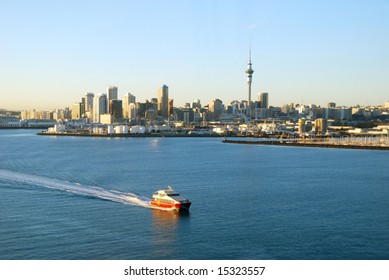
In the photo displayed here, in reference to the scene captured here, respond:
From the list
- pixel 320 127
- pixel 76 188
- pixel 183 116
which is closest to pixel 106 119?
pixel 183 116

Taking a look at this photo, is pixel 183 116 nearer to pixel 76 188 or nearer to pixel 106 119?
pixel 106 119

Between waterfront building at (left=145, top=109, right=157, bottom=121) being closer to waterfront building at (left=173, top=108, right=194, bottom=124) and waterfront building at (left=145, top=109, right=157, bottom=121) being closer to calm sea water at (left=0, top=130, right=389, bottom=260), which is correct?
waterfront building at (left=173, top=108, right=194, bottom=124)

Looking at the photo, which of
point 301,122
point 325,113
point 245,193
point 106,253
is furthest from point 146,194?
point 325,113

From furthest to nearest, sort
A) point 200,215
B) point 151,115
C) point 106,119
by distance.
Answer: point 151,115 → point 106,119 → point 200,215

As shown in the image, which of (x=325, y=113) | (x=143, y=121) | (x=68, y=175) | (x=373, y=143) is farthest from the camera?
(x=325, y=113)

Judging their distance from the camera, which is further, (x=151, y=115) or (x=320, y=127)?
(x=151, y=115)

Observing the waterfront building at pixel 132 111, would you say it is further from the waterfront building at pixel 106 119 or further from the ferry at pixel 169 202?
the ferry at pixel 169 202

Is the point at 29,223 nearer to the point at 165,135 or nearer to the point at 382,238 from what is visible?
the point at 382,238
